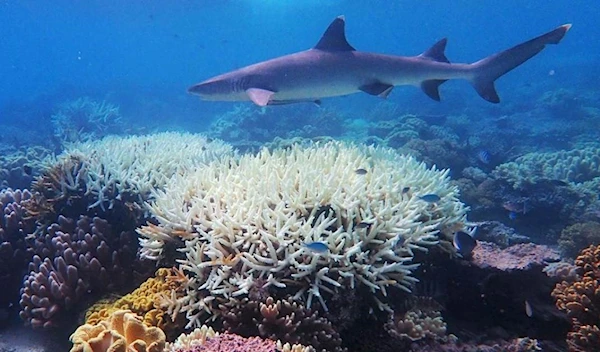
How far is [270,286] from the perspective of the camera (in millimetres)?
3564

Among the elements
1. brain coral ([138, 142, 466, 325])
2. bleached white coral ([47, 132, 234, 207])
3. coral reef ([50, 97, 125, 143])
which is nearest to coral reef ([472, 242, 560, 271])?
brain coral ([138, 142, 466, 325])

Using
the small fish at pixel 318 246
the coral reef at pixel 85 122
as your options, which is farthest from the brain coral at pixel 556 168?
the coral reef at pixel 85 122

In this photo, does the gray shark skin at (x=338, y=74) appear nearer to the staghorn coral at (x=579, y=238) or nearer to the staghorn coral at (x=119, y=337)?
the staghorn coral at (x=579, y=238)

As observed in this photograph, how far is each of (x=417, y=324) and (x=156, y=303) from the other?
8.66 ft

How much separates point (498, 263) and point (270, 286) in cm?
273

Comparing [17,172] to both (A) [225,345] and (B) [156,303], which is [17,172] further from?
(A) [225,345]

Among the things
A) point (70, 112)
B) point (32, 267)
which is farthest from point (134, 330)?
point (70, 112)

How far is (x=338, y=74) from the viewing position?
5.94m

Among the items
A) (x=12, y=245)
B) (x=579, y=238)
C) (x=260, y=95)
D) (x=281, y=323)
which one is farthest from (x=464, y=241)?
(x=12, y=245)

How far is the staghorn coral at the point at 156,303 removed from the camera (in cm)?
380

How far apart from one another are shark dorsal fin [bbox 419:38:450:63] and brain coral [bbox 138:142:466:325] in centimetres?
230

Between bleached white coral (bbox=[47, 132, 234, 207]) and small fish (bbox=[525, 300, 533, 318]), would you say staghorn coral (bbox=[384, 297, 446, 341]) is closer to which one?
small fish (bbox=[525, 300, 533, 318])

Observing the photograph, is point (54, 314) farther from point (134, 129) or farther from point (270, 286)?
point (134, 129)

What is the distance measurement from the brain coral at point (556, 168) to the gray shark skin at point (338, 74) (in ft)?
15.3
